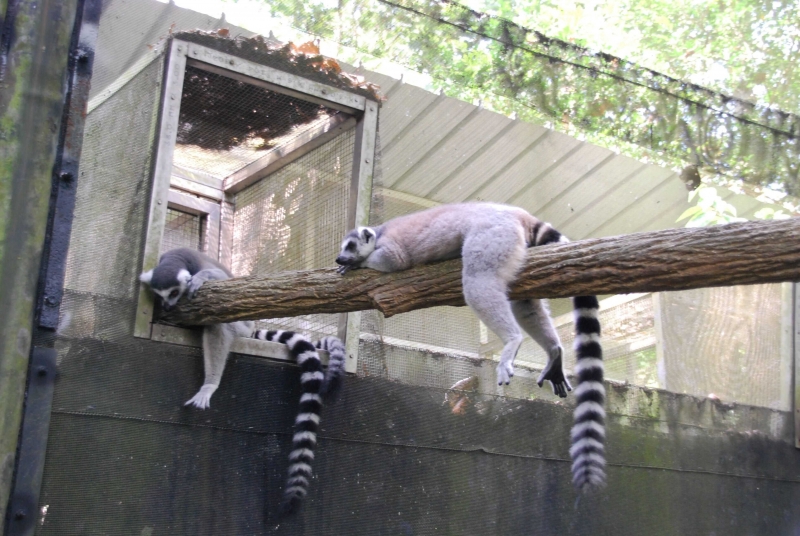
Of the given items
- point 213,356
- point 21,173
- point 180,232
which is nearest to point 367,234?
point 213,356

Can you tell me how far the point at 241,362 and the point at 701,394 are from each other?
417cm

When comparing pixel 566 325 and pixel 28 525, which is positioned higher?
pixel 566 325

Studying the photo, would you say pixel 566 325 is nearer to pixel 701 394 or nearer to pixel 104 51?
pixel 701 394

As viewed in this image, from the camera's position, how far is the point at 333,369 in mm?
5633

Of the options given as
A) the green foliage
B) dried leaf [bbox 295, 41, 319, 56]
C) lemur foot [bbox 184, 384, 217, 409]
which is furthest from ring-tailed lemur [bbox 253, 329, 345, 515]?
the green foliage

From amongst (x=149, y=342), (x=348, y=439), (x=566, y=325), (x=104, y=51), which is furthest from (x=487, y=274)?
(x=104, y=51)

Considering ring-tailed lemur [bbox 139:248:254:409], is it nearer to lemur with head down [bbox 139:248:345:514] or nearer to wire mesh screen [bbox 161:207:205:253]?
lemur with head down [bbox 139:248:345:514]

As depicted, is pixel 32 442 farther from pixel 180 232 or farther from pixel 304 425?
pixel 180 232

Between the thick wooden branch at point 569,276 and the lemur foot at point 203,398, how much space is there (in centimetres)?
48

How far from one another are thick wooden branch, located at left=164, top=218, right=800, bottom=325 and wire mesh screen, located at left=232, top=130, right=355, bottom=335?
1.38 metres

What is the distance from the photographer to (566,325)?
6.93m

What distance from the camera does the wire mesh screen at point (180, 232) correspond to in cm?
696

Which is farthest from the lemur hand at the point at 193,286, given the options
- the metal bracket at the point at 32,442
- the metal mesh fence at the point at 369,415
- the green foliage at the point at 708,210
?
the green foliage at the point at 708,210

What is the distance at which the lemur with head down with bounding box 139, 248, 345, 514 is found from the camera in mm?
5141
